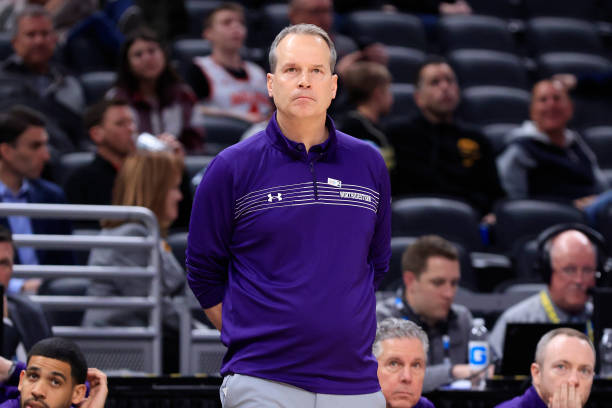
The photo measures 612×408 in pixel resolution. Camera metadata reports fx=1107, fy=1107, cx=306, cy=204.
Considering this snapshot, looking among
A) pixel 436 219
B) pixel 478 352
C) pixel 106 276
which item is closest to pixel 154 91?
pixel 436 219

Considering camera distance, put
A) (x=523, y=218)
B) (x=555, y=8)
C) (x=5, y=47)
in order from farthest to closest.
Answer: (x=555, y=8) < (x=5, y=47) < (x=523, y=218)

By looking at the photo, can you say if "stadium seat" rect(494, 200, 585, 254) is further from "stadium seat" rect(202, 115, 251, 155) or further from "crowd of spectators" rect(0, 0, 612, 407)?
"stadium seat" rect(202, 115, 251, 155)

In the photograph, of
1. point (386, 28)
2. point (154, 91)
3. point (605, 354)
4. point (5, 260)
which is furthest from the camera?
point (386, 28)

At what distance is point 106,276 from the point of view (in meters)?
4.74

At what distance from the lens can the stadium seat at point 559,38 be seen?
9.21 meters

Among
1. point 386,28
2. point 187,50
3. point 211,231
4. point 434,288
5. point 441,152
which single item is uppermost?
point 386,28

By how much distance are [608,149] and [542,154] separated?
124cm

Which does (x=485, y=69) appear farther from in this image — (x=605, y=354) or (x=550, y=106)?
(x=605, y=354)

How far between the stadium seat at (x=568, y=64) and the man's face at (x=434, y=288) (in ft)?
14.1

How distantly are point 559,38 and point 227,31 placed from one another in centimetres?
339

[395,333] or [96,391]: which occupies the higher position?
[395,333]

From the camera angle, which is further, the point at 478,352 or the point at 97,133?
the point at 97,133

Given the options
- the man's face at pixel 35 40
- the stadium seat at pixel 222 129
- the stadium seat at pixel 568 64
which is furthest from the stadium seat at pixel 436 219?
the stadium seat at pixel 568 64

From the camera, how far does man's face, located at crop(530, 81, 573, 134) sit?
7090 millimetres
